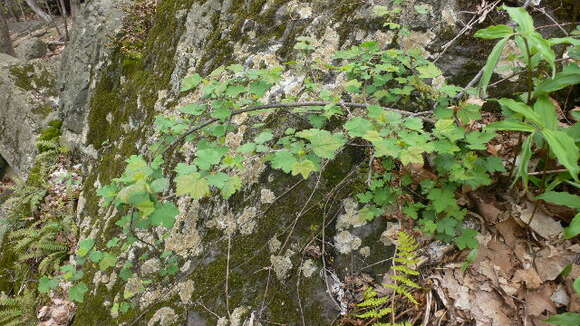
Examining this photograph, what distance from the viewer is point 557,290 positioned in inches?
71.0

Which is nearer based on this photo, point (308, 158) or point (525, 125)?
point (525, 125)

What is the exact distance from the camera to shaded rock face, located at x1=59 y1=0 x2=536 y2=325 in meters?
2.25

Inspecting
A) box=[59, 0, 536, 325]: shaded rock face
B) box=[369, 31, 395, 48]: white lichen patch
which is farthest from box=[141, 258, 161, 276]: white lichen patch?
box=[369, 31, 395, 48]: white lichen patch

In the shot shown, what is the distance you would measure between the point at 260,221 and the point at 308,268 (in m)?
0.50

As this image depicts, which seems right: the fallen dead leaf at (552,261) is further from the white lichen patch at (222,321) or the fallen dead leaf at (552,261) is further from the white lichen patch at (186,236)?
the white lichen patch at (186,236)

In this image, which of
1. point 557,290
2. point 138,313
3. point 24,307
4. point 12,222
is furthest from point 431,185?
point 12,222

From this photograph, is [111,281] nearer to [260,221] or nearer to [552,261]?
[260,221]

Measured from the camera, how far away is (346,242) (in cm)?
228

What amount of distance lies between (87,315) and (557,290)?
11.7 ft

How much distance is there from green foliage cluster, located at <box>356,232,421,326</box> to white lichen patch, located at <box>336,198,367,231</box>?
0.32 meters

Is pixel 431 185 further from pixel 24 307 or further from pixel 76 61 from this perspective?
pixel 76 61

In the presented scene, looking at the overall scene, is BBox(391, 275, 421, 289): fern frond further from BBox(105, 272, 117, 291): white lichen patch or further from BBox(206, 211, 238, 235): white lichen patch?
BBox(105, 272, 117, 291): white lichen patch

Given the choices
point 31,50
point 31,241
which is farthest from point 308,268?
point 31,50

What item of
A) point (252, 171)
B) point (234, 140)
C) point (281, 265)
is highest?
point (234, 140)
